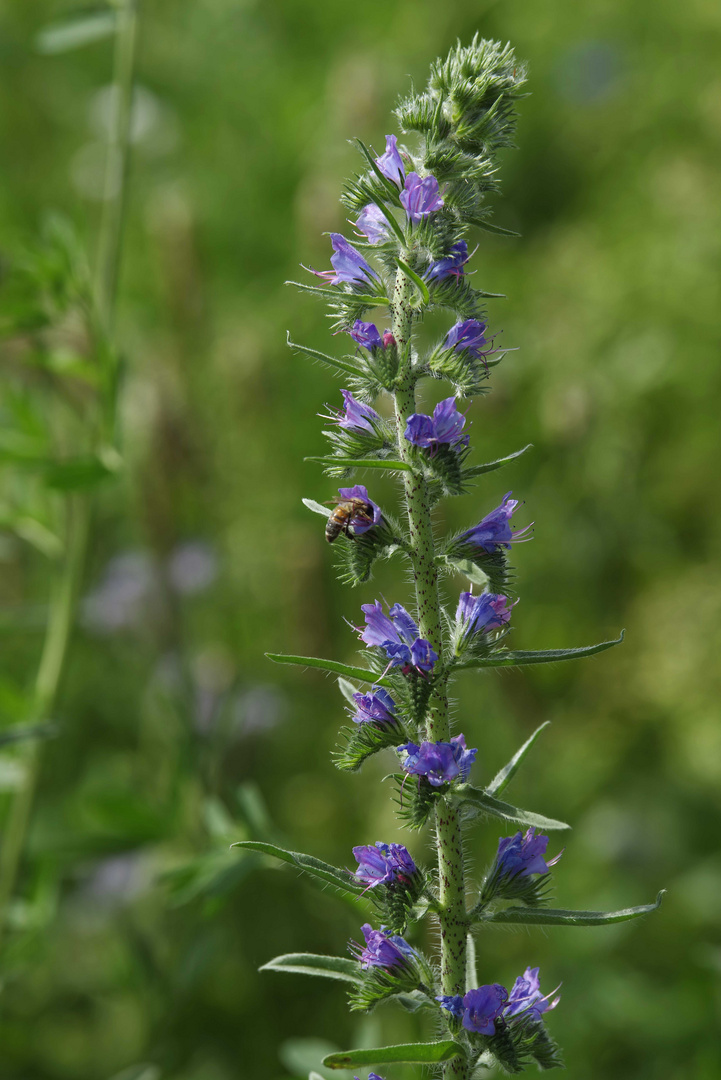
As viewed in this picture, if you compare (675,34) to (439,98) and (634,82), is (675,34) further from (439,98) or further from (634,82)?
(439,98)

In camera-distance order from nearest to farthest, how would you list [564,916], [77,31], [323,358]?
[564,916] → [323,358] → [77,31]

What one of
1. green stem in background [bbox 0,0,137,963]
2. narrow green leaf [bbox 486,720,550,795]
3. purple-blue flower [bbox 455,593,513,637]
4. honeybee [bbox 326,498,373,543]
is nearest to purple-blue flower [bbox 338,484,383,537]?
honeybee [bbox 326,498,373,543]

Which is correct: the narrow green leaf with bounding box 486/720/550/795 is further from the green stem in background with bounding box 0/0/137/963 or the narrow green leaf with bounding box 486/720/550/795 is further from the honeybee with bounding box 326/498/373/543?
Result: the green stem in background with bounding box 0/0/137/963

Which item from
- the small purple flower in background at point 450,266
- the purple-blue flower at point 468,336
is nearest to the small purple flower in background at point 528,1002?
the purple-blue flower at point 468,336

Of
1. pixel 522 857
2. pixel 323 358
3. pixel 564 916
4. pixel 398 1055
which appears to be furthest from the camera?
pixel 522 857

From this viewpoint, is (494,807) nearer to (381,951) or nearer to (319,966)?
(381,951)

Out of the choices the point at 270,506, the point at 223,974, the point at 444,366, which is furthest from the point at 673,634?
the point at 444,366

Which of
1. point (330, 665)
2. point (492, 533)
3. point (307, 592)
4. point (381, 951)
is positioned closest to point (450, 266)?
point (492, 533)
